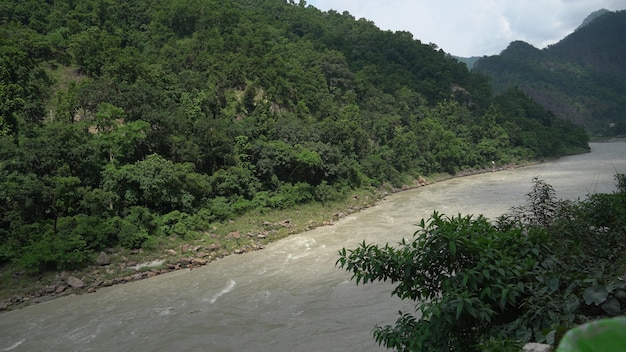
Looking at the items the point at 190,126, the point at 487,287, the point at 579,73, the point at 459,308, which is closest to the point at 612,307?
the point at 487,287

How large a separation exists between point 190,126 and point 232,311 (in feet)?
Answer: 49.0

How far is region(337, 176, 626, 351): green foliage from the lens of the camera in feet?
8.98

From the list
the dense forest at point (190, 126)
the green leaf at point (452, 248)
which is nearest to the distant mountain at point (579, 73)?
the dense forest at point (190, 126)

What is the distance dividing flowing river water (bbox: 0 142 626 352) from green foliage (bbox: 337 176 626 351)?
18.3ft

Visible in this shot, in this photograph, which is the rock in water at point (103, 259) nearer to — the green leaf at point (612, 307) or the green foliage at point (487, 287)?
the green foliage at point (487, 287)

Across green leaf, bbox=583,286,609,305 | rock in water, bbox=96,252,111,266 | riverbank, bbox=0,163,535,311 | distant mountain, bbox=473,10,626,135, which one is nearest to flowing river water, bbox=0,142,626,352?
riverbank, bbox=0,163,535,311

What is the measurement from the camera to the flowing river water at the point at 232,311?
31.3ft

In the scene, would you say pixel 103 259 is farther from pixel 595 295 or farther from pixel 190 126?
pixel 595 295

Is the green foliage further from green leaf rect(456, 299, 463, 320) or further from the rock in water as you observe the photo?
the rock in water

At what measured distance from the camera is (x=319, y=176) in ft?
89.2

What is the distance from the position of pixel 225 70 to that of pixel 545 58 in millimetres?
132109

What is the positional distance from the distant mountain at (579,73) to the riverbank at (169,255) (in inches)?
2958

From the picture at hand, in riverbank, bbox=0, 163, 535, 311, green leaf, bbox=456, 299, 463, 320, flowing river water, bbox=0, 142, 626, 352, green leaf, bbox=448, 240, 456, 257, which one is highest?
green leaf, bbox=448, 240, 456, 257

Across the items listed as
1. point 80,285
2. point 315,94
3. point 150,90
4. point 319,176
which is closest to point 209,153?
point 150,90
